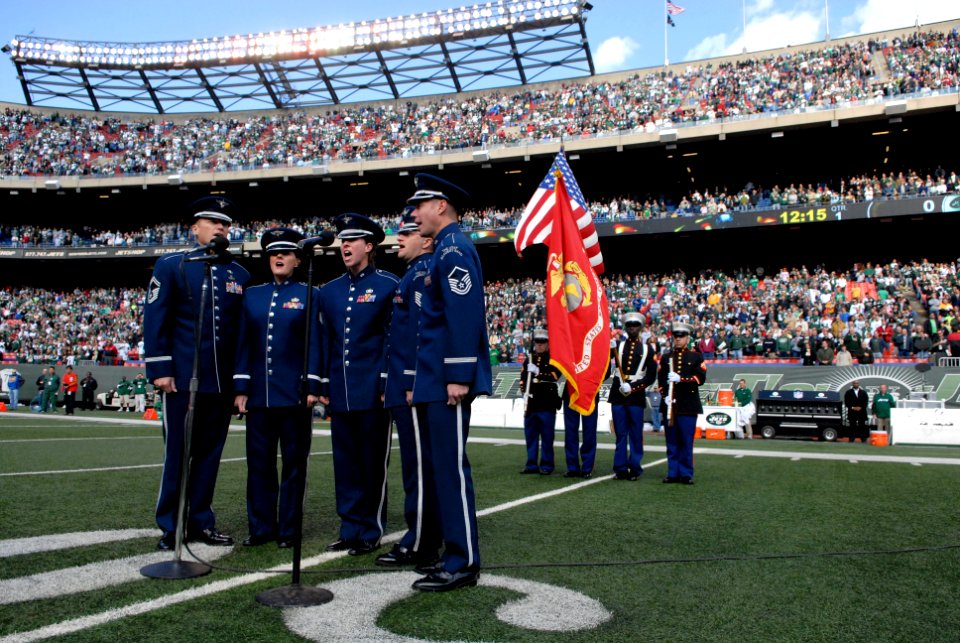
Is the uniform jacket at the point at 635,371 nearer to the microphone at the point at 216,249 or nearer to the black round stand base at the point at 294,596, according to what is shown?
the microphone at the point at 216,249

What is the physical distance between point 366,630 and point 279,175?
36943mm

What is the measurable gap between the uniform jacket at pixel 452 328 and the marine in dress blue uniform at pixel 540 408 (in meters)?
5.45

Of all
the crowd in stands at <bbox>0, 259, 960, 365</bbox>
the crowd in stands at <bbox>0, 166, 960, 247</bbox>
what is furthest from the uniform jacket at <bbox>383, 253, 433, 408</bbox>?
the crowd in stands at <bbox>0, 166, 960, 247</bbox>

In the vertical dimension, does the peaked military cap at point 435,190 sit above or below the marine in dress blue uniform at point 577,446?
above

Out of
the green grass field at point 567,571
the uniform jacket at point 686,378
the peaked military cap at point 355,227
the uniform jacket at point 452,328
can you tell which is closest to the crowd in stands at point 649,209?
the uniform jacket at point 686,378

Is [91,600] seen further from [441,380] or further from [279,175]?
[279,175]

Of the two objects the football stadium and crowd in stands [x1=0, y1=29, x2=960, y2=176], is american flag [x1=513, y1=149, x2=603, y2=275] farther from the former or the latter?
crowd in stands [x1=0, y1=29, x2=960, y2=176]

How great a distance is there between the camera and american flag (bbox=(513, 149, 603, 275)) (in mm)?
10773

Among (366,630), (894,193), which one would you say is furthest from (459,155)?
(366,630)

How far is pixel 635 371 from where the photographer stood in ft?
30.2

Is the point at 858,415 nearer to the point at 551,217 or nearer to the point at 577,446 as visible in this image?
the point at 551,217

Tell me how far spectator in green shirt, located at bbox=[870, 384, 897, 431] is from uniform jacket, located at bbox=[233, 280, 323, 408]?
1762cm

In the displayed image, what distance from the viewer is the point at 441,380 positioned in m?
4.04

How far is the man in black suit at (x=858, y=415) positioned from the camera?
1820 cm
